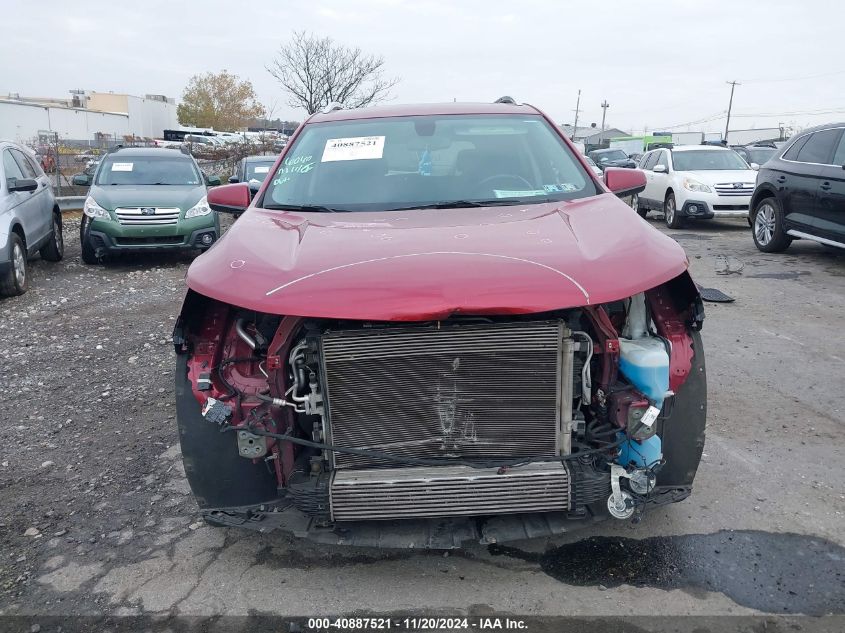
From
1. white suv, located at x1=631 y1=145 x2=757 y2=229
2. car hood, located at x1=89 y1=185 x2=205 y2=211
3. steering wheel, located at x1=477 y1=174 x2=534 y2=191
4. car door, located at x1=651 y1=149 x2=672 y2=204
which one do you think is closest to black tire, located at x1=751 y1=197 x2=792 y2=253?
white suv, located at x1=631 y1=145 x2=757 y2=229

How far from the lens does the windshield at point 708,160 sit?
552 inches

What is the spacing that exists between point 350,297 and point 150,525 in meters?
1.75

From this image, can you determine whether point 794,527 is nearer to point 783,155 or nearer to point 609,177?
point 609,177

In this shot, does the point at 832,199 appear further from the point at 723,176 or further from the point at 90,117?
the point at 90,117

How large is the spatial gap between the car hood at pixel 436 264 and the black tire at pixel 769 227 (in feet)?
25.0

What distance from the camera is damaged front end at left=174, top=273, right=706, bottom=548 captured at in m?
2.60

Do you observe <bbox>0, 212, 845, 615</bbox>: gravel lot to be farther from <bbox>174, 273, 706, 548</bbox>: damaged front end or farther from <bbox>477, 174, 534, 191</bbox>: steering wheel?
<bbox>477, 174, 534, 191</bbox>: steering wheel

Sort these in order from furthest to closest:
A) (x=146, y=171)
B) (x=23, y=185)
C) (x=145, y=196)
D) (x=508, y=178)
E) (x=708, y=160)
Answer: (x=708, y=160) < (x=146, y=171) < (x=145, y=196) < (x=23, y=185) < (x=508, y=178)

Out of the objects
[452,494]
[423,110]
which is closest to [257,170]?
[423,110]

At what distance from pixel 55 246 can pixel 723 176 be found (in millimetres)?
11395

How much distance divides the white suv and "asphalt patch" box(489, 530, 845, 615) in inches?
417

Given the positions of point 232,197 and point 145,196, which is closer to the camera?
point 232,197

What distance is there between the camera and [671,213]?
1375 cm

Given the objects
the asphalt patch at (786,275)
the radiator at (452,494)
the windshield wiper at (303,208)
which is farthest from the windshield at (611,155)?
the radiator at (452,494)
